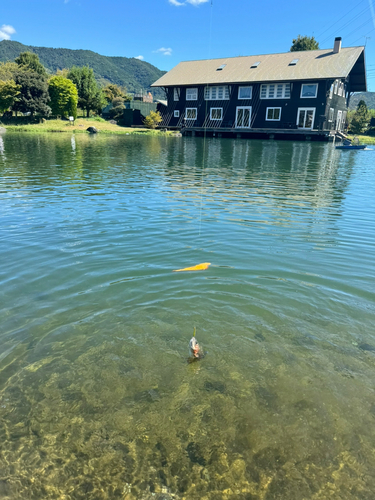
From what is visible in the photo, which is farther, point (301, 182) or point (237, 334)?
point (301, 182)

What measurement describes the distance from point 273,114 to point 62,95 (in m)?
33.0

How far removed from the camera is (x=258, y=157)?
2616 cm

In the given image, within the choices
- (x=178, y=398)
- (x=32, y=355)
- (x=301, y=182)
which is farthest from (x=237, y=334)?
(x=301, y=182)

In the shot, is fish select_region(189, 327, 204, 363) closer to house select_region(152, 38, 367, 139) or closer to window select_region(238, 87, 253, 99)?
house select_region(152, 38, 367, 139)

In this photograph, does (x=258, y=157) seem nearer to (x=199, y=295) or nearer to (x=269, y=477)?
(x=199, y=295)

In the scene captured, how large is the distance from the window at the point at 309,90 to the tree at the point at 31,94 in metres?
38.2

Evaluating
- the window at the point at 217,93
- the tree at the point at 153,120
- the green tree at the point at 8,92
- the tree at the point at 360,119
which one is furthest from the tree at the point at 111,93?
the tree at the point at 360,119

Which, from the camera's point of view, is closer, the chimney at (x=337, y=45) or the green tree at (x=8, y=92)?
the chimney at (x=337, y=45)

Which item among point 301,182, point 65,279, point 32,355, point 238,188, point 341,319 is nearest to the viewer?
point 32,355

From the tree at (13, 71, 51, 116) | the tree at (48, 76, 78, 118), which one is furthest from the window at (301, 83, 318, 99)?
the tree at (13, 71, 51, 116)

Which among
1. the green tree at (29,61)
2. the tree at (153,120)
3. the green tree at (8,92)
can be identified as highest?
the green tree at (29,61)

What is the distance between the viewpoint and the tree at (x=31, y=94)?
50156mm

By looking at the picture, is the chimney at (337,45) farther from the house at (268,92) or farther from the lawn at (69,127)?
the lawn at (69,127)

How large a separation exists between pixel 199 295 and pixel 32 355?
101 inches
